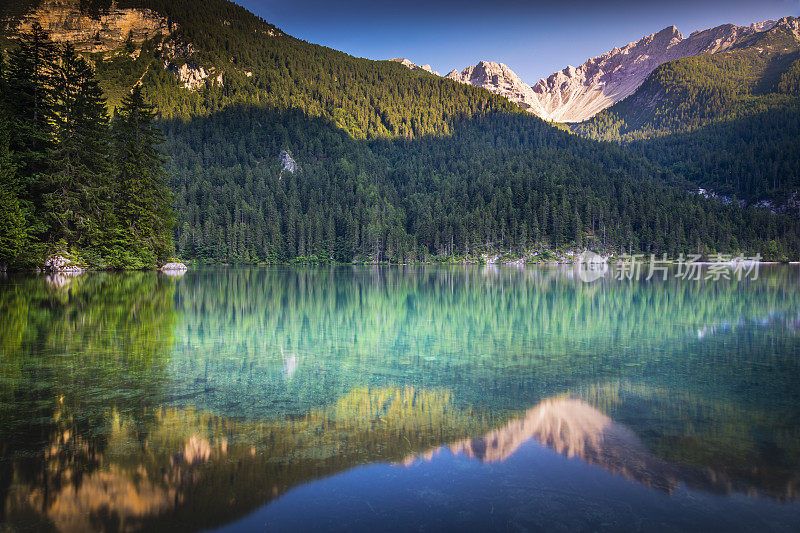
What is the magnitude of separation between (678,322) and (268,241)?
125 meters

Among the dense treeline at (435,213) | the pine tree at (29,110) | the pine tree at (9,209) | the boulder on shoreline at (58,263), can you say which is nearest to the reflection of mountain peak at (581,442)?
the pine tree at (9,209)

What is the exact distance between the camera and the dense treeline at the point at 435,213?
13388 centimetres

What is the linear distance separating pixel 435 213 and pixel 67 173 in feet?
373

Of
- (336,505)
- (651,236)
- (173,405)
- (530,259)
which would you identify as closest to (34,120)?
(173,405)

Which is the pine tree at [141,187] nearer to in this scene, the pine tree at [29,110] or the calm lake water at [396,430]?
the pine tree at [29,110]

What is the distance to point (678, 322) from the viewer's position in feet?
61.9

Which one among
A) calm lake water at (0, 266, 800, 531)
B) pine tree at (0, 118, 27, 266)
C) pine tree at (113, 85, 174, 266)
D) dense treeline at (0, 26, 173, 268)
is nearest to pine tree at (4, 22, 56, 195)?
dense treeline at (0, 26, 173, 268)

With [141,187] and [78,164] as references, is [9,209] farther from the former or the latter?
[141,187]

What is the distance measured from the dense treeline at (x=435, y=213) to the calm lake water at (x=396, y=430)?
117361 mm

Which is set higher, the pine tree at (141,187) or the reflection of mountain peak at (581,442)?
the pine tree at (141,187)

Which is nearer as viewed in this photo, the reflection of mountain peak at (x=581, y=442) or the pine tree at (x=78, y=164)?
the reflection of mountain peak at (x=581, y=442)

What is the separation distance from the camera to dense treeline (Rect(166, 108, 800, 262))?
134m

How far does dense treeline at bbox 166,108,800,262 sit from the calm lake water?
11736cm

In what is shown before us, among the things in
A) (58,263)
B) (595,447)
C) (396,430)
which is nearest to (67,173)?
(58,263)
